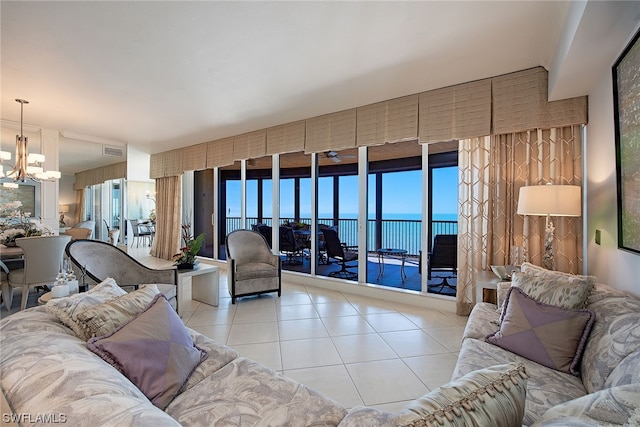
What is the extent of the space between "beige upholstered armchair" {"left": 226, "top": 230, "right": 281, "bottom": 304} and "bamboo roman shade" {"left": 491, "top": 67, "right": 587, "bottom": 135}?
10.9 ft

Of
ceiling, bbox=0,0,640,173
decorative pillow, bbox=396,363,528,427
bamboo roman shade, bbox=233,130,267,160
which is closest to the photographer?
decorative pillow, bbox=396,363,528,427

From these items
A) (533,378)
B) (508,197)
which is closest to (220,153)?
(508,197)

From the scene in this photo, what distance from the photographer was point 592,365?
1.43 metres

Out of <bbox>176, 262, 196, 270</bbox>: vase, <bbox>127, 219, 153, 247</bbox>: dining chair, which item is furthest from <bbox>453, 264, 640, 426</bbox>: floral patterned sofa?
<bbox>127, 219, 153, 247</bbox>: dining chair

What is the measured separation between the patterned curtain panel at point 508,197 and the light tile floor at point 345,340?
0.82m

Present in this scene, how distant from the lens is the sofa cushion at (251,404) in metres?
1.12

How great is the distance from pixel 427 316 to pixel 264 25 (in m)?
3.43

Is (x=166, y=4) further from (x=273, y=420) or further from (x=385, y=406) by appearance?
(x=385, y=406)

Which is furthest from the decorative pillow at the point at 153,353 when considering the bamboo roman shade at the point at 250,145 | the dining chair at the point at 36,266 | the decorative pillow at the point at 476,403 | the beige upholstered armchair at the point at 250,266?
the bamboo roman shade at the point at 250,145

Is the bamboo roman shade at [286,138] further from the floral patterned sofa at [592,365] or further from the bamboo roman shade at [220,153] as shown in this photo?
the floral patterned sofa at [592,365]

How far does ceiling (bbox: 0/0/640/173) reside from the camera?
2.09m

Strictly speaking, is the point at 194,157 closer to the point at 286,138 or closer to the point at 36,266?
the point at 286,138

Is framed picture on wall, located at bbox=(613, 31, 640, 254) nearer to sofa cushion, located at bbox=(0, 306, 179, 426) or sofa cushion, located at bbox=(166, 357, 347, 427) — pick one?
sofa cushion, located at bbox=(166, 357, 347, 427)

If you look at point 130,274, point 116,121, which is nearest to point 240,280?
point 130,274
